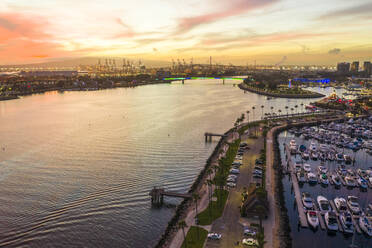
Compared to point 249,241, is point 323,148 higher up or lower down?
higher up

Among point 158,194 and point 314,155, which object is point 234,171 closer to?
point 158,194

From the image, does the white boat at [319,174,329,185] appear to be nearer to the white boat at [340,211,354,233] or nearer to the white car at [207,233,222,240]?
the white boat at [340,211,354,233]

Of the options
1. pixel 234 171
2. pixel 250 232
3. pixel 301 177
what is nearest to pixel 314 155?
pixel 301 177

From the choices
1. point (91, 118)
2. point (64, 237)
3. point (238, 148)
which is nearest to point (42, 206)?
point (64, 237)

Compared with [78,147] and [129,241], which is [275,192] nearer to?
[129,241]

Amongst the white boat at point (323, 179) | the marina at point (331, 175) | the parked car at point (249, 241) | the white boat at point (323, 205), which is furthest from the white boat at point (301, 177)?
the parked car at point (249, 241)

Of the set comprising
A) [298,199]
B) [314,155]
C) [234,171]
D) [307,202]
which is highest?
[234,171]

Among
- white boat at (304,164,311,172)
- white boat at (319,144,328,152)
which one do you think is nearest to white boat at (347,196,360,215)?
white boat at (304,164,311,172)
